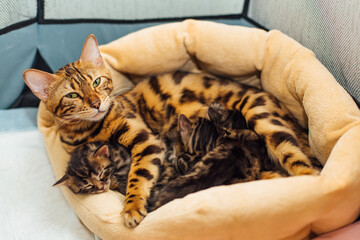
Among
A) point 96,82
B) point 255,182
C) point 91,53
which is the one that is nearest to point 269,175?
point 255,182

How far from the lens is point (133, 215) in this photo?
47.3 inches

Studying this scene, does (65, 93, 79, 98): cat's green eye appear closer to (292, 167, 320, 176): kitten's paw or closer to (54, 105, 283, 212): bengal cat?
(54, 105, 283, 212): bengal cat

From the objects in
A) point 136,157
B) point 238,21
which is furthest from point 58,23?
point 238,21

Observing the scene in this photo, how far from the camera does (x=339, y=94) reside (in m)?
1.31

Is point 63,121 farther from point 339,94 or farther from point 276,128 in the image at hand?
point 339,94

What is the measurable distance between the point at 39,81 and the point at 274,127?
3.31 ft

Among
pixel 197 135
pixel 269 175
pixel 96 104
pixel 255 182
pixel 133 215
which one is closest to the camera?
pixel 255 182

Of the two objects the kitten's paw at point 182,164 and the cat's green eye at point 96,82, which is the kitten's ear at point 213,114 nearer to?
the kitten's paw at point 182,164

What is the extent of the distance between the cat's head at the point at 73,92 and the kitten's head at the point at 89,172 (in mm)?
161

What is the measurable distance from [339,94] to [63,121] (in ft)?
3.78

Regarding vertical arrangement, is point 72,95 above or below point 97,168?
above

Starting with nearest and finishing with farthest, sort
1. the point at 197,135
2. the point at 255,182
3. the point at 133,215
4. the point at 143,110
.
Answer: the point at 255,182
the point at 133,215
the point at 197,135
the point at 143,110

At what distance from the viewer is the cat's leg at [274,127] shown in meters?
1.30

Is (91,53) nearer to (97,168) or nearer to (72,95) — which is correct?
(72,95)
